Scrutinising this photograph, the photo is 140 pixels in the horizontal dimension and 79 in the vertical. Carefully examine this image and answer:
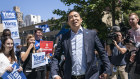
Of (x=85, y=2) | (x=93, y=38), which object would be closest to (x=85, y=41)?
(x=93, y=38)

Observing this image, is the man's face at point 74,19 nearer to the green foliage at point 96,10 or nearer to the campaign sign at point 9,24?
the campaign sign at point 9,24

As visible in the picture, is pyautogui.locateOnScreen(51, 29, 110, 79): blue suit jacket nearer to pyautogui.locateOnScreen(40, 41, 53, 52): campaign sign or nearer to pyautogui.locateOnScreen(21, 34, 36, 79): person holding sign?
pyautogui.locateOnScreen(21, 34, 36, 79): person holding sign

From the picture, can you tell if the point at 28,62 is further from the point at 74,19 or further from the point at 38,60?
the point at 74,19

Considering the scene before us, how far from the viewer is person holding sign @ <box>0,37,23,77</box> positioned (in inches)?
136

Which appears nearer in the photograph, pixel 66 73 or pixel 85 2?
pixel 66 73

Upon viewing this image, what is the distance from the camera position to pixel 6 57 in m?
3.61

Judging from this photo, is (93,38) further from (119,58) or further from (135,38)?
(119,58)

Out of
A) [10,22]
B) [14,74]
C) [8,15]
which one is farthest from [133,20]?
[8,15]

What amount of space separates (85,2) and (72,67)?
1135 cm

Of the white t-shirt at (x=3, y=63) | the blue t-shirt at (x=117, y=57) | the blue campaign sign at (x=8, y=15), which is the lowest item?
the blue t-shirt at (x=117, y=57)

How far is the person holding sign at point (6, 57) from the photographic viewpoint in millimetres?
3445

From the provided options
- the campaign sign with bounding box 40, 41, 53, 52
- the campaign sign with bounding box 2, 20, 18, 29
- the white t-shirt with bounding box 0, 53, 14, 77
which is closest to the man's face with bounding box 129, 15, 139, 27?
the white t-shirt with bounding box 0, 53, 14, 77

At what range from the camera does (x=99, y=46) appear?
9.07 ft

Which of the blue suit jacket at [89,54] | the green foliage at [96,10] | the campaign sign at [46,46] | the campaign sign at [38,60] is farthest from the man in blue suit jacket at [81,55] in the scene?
the green foliage at [96,10]
